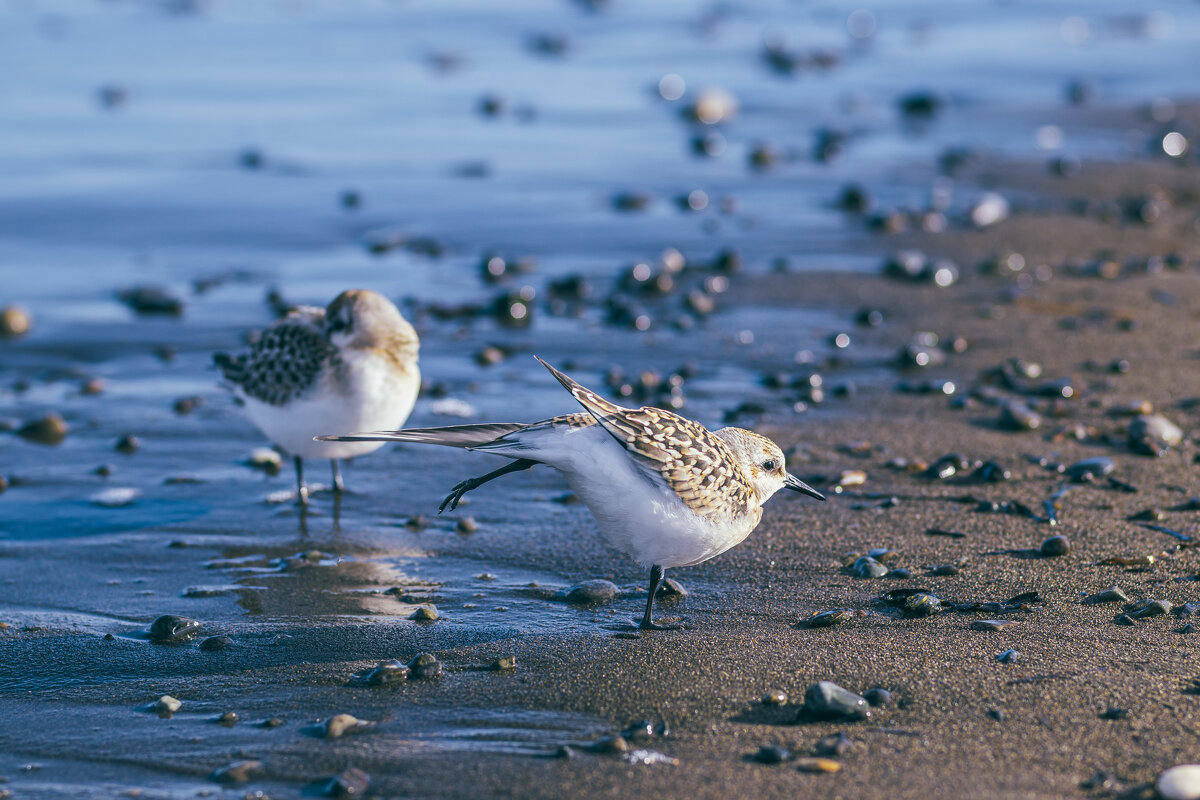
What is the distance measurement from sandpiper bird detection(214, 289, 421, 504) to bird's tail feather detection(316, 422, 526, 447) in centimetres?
164

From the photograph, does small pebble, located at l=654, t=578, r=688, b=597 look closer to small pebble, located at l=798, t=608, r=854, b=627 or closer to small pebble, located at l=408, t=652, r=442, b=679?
small pebble, located at l=798, t=608, r=854, b=627

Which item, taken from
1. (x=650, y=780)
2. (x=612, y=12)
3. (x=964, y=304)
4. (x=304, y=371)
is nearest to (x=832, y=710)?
(x=650, y=780)

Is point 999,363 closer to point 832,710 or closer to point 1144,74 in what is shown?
point 832,710

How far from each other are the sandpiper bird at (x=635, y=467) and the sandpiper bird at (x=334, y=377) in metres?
1.64

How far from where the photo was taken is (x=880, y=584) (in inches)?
247

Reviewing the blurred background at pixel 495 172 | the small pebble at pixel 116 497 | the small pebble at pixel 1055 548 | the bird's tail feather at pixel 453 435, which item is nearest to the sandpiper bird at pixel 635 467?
the bird's tail feather at pixel 453 435

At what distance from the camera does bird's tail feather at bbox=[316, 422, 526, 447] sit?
5539 mm

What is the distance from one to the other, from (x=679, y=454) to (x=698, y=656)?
0.85 meters

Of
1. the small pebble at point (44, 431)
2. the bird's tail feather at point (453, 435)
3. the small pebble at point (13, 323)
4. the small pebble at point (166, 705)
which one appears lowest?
the small pebble at point (166, 705)

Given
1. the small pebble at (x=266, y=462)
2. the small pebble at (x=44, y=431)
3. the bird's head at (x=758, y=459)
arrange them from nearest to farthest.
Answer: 1. the bird's head at (x=758, y=459)
2. the small pebble at (x=266, y=462)
3. the small pebble at (x=44, y=431)

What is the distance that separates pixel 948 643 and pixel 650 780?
1.69 meters

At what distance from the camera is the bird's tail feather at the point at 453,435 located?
18.2 ft

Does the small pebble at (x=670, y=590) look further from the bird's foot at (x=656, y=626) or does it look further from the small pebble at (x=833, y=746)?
the small pebble at (x=833, y=746)

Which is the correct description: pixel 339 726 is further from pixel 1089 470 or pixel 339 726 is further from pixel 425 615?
pixel 1089 470
